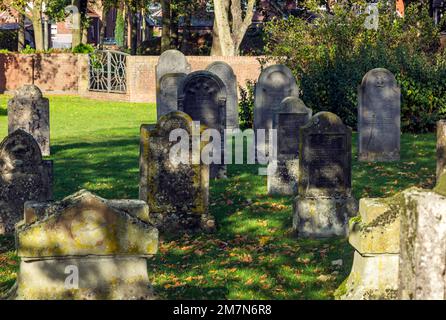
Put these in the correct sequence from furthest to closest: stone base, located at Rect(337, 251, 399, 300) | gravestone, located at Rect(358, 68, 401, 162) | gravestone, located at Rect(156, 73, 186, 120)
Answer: gravestone, located at Rect(156, 73, 186, 120)
gravestone, located at Rect(358, 68, 401, 162)
stone base, located at Rect(337, 251, 399, 300)

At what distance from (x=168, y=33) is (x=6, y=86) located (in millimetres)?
8286

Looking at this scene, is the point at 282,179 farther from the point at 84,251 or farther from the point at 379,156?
the point at 84,251

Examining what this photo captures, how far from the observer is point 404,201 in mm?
7281

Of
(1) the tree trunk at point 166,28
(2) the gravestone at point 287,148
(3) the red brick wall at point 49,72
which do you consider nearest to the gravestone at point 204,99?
(2) the gravestone at point 287,148

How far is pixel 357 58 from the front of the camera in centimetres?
2866

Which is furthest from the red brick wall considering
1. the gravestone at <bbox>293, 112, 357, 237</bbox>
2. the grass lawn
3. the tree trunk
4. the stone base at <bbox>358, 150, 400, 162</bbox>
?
the gravestone at <bbox>293, 112, 357, 237</bbox>

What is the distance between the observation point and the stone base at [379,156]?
2178cm

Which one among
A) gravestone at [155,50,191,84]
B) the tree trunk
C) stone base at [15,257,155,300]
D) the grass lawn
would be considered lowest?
the grass lawn

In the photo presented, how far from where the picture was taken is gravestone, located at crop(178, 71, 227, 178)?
1875 cm

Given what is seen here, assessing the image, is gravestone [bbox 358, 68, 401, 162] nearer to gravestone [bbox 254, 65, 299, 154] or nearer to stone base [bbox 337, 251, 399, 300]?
gravestone [bbox 254, 65, 299, 154]

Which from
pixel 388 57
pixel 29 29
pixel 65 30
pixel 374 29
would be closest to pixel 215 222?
pixel 388 57

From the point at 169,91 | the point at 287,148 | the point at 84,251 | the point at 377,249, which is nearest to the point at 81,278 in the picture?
the point at 84,251

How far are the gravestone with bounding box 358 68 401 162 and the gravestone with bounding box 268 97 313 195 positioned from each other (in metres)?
3.88

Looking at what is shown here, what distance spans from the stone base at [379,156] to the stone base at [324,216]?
7.45 metres
